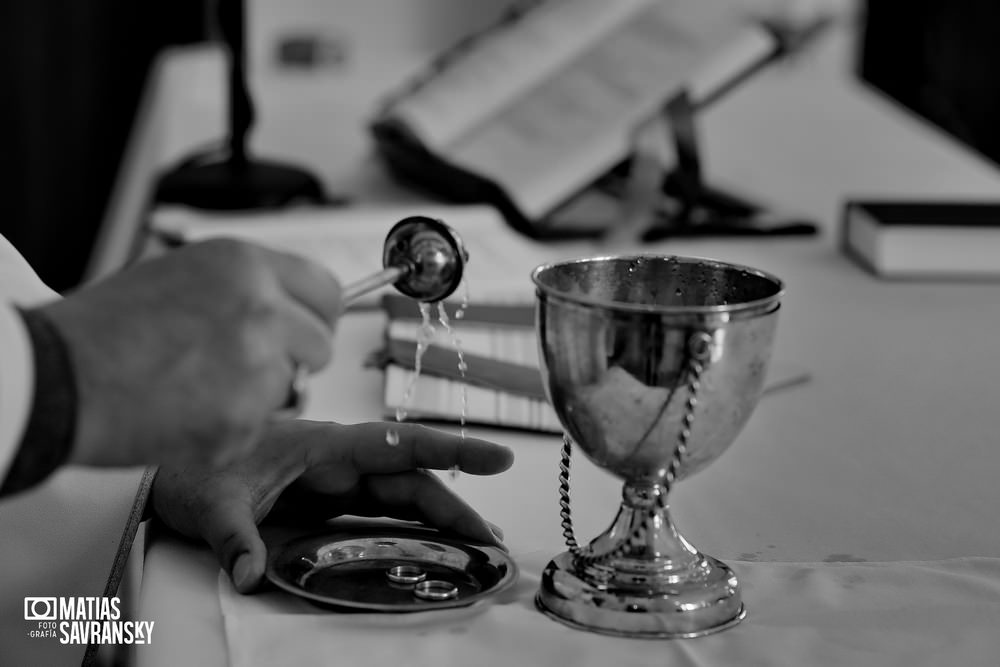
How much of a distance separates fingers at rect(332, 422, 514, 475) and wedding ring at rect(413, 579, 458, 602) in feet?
0.22

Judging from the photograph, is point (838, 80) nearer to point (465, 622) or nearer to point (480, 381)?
point (480, 381)

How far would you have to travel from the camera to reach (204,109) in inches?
79.4

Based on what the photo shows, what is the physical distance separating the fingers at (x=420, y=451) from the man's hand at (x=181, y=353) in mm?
144

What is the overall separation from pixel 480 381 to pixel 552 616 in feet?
1.10

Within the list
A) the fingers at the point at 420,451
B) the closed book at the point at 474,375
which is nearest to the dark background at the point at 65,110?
the closed book at the point at 474,375

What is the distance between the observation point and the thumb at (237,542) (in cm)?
58

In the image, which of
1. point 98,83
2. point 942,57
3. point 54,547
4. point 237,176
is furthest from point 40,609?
point 942,57

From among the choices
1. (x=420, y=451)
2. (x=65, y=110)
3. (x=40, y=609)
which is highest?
(x=420, y=451)

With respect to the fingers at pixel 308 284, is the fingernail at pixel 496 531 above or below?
below

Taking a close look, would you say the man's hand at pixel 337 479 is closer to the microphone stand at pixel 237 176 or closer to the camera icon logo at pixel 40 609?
the camera icon logo at pixel 40 609

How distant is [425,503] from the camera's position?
647 mm

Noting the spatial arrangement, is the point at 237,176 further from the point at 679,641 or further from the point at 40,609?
the point at 679,641

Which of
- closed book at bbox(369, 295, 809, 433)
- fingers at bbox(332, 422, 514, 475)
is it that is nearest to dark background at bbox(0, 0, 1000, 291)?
closed book at bbox(369, 295, 809, 433)

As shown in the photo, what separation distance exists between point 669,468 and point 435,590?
0.38 feet
